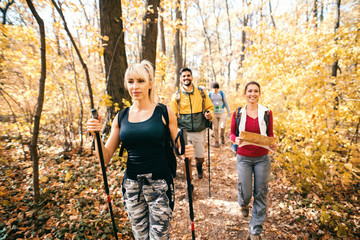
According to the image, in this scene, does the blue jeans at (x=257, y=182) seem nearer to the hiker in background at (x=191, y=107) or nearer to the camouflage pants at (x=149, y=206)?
the hiker in background at (x=191, y=107)

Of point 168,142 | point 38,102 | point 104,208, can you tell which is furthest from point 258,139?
point 38,102

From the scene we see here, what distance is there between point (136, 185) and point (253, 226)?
214 cm

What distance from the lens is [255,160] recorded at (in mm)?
2746

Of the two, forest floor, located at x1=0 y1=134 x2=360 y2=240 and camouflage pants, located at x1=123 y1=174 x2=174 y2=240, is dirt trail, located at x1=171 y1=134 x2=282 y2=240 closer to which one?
forest floor, located at x1=0 y1=134 x2=360 y2=240

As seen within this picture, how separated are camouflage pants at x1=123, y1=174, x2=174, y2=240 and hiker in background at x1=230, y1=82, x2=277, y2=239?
1.56m

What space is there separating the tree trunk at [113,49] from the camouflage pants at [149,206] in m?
3.29

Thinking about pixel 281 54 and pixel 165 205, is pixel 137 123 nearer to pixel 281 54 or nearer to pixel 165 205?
pixel 165 205

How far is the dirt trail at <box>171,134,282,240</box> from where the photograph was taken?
A: 305 cm

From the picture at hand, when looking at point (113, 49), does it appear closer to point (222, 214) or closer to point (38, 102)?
point (38, 102)

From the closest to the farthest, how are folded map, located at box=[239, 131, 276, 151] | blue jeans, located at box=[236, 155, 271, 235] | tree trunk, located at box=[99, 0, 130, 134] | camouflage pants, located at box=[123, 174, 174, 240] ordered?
camouflage pants, located at box=[123, 174, 174, 240], folded map, located at box=[239, 131, 276, 151], blue jeans, located at box=[236, 155, 271, 235], tree trunk, located at box=[99, 0, 130, 134]

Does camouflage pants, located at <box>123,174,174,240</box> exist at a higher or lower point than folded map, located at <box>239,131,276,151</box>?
lower

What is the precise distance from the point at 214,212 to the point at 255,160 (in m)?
1.67

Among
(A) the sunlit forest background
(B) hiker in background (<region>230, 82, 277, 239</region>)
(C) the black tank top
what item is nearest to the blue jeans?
(B) hiker in background (<region>230, 82, 277, 239</region>)

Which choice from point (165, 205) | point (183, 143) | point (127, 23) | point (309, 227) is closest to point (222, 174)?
point (309, 227)
